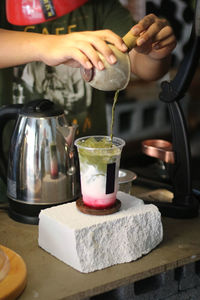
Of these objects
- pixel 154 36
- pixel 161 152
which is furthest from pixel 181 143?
pixel 154 36

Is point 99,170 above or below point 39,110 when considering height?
below

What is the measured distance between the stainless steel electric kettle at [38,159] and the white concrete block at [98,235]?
0.14m

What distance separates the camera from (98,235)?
123 cm

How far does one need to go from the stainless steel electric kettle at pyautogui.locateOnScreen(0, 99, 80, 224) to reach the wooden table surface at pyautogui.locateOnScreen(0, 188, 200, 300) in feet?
0.25

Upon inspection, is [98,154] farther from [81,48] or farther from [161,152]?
[161,152]

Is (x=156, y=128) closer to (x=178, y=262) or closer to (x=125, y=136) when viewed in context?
(x=125, y=136)

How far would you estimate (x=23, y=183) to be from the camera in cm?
Result: 147

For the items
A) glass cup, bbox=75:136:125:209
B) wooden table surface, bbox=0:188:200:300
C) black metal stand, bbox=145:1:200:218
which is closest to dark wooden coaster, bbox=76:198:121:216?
glass cup, bbox=75:136:125:209

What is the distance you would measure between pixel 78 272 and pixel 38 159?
36 cm

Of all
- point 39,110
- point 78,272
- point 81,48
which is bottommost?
point 78,272

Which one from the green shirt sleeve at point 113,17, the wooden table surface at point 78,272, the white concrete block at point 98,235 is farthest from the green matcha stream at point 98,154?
the green shirt sleeve at point 113,17

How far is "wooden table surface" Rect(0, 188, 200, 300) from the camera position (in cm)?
114

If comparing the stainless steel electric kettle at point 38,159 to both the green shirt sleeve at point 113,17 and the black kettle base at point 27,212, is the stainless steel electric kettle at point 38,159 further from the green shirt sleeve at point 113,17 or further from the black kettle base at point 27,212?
the green shirt sleeve at point 113,17

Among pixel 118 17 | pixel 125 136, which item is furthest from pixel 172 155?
pixel 125 136
